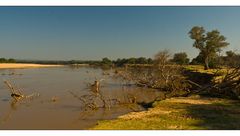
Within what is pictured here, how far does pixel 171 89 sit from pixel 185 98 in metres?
3.25

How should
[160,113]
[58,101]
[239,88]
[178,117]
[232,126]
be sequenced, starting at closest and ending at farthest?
[232,126] < [178,117] < [160,113] < [239,88] < [58,101]

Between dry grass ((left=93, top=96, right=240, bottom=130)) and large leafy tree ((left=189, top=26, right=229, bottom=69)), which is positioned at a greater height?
large leafy tree ((left=189, top=26, right=229, bottom=69))

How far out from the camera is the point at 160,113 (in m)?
17.9

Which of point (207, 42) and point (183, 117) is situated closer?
point (183, 117)

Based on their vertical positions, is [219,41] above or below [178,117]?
above

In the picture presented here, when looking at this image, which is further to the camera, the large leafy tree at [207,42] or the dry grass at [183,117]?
the large leafy tree at [207,42]

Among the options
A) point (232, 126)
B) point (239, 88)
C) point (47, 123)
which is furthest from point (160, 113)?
point (239, 88)

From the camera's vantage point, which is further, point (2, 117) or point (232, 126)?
point (2, 117)

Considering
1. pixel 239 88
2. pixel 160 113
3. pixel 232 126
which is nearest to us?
pixel 232 126

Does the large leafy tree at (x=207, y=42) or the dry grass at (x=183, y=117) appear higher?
the large leafy tree at (x=207, y=42)

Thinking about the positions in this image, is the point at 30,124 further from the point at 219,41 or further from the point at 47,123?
the point at 219,41

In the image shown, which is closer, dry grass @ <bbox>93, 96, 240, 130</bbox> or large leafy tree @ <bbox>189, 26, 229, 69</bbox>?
dry grass @ <bbox>93, 96, 240, 130</bbox>

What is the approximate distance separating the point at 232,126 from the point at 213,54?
42.3 metres

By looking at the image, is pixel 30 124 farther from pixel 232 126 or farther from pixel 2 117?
pixel 232 126
